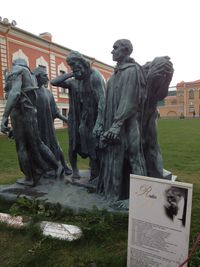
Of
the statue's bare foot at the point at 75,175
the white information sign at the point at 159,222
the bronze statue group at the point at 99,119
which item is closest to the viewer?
the white information sign at the point at 159,222

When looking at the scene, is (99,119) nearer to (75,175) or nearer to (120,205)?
(120,205)

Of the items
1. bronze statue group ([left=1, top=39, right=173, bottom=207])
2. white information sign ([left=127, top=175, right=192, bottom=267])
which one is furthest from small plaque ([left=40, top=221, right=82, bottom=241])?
white information sign ([left=127, top=175, right=192, bottom=267])

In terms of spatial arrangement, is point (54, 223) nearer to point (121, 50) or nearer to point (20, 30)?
point (121, 50)

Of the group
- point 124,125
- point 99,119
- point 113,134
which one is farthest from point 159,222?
point 99,119

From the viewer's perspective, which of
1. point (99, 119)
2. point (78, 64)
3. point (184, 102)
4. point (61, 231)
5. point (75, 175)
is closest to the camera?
point (61, 231)

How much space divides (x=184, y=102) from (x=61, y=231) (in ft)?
208

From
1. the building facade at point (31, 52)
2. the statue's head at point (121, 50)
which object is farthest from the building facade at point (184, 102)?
the statue's head at point (121, 50)

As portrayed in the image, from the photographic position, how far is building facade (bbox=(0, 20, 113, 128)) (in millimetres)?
18328

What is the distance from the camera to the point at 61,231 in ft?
Answer: 10.5

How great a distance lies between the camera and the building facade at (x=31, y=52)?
18.3 m

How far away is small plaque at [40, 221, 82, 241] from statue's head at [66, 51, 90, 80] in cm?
233

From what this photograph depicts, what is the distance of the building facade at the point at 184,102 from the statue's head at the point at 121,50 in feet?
195

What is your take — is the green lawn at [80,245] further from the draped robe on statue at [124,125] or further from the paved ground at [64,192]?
the draped robe on statue at [124,125]

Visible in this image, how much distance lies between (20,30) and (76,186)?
57.0ft
